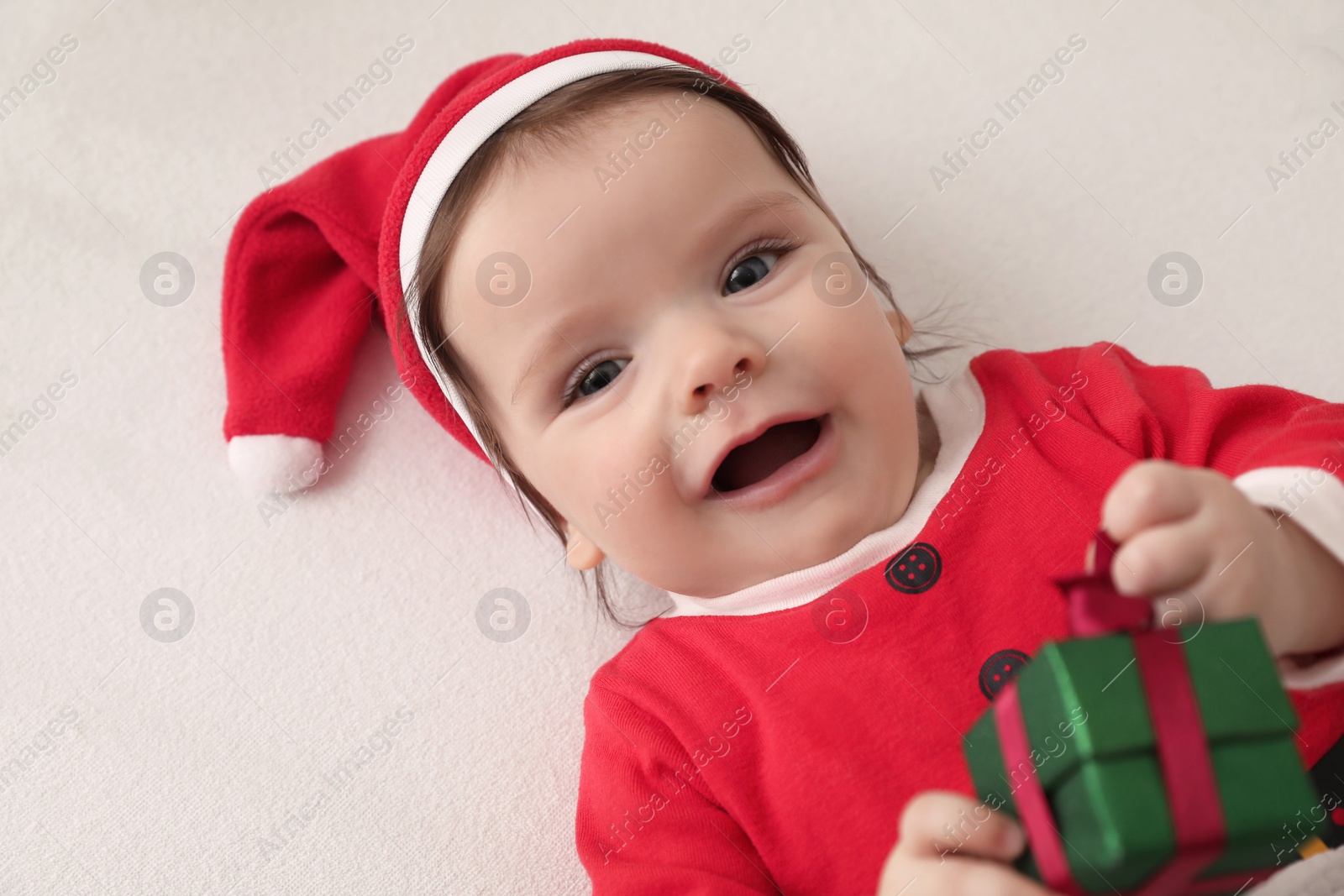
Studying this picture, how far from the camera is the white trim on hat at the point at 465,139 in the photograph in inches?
42.1

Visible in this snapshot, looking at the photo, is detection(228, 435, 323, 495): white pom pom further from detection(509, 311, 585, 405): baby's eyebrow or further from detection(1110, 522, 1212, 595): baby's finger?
detection(1110, 522, 1212, 595): baby's finger

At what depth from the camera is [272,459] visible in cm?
123

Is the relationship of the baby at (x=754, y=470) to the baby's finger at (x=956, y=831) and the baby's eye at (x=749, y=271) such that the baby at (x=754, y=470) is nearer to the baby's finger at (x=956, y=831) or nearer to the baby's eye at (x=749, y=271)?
the baby's eye at (x=749, y=271)

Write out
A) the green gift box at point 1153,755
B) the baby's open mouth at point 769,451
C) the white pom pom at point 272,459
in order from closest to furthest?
the green gift box at point 1153,755
the baby's open mouth at point 769,451
the white pom pom at point 272,459

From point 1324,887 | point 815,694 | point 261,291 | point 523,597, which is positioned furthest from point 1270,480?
point 261,291

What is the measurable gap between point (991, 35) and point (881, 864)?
1156mm

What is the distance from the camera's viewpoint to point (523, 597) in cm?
124

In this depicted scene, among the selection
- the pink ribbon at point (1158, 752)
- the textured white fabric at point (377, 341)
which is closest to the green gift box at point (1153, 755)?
the pink ribbon at point (1158, 752)

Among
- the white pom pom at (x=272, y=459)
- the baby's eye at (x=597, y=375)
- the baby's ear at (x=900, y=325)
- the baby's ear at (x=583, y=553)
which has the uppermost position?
the baby's ear at (x=900, y=325)

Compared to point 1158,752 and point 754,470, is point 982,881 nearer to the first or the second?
point 1158,752

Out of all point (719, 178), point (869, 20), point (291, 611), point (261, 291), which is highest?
point (869, 20)

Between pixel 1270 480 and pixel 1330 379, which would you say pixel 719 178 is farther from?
pixel 1330 379

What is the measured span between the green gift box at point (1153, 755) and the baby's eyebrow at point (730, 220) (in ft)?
1.66

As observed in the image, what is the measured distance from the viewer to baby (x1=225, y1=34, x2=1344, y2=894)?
0.92 m
